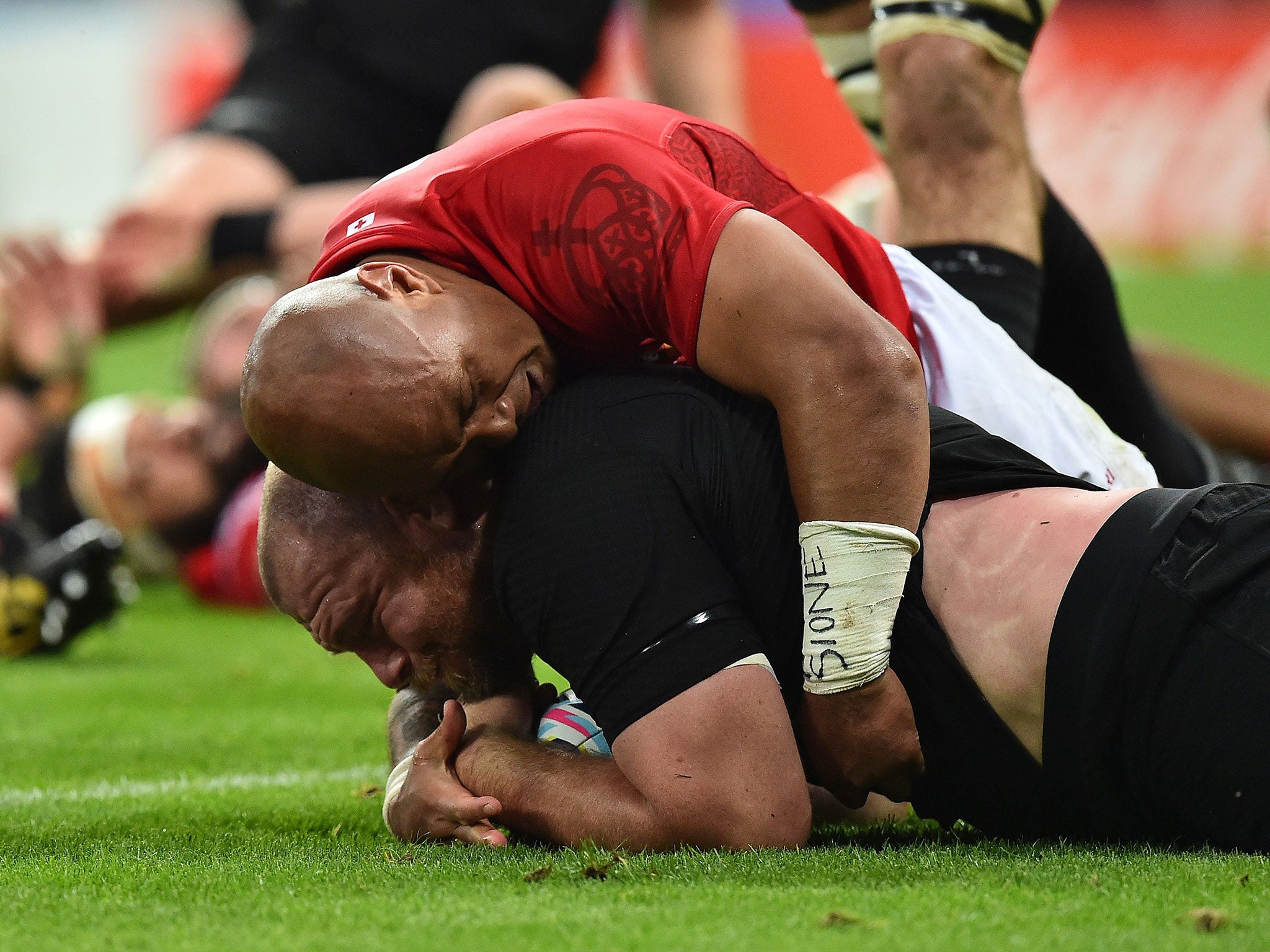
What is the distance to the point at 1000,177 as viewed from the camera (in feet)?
10.7

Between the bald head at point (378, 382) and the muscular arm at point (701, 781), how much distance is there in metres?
0.47

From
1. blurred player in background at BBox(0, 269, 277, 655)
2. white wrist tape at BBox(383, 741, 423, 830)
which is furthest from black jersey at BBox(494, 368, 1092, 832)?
blurred player in background at BBox(0, 269, 277, 655)

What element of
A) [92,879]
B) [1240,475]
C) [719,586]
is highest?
[719,586]

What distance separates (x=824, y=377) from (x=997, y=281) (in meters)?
1.18

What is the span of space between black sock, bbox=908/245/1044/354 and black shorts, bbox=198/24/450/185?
4312 millimetres

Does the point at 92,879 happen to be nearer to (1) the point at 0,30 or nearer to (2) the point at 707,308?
(2) the point at 707,308

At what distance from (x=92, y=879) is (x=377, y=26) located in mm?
5679

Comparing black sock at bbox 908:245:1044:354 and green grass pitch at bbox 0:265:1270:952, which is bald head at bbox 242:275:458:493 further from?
black sock at bbox 908:245:1044:354

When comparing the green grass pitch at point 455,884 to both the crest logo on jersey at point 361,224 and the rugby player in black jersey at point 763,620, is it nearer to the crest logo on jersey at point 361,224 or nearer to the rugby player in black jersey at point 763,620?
the rugby player in black jersey at point 763,620

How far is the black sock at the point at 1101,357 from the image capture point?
349 centimetres

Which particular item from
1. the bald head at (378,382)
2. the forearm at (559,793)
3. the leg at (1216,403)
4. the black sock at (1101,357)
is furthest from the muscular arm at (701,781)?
the leg at (1216,403)

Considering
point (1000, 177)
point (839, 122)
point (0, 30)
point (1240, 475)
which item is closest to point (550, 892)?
point (1000, 177)

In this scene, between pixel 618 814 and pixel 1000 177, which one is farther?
pixel 1000 177

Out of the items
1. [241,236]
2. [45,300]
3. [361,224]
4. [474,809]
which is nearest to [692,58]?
[241,236]
